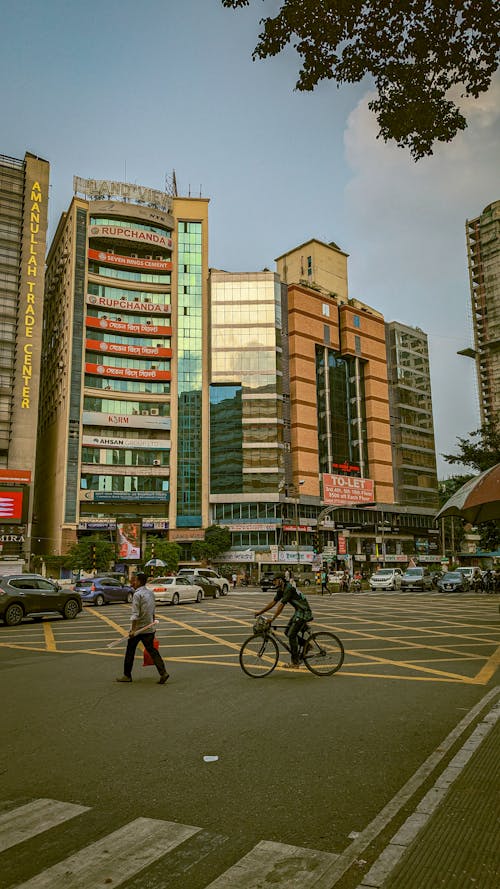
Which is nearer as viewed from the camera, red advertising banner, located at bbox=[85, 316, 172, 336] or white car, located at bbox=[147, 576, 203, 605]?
white car, located at bbox=[147, 576, 203, 605]

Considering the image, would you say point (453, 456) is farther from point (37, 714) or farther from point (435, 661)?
point (37, 714)

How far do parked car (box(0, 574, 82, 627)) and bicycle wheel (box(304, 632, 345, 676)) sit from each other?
12.1 metres

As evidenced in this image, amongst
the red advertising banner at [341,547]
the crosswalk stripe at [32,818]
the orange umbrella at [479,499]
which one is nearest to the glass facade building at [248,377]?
the red advertising banner at [341,547]

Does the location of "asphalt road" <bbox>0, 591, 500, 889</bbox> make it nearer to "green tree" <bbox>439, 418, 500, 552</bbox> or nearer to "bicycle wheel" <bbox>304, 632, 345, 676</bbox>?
"bicycle wheel" <bbox>304, 632, 345, 676</bbox>

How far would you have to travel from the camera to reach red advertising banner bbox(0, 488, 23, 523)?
60.9m

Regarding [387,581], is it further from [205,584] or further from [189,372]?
[189,372]

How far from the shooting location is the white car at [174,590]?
2909 centimetres

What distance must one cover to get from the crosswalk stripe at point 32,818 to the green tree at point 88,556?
54.3 meters

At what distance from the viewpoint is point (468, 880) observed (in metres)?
3.10

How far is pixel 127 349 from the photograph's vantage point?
70.9 meters

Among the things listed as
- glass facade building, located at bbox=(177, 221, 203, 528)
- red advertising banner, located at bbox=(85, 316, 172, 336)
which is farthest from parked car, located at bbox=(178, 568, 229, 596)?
red advertising banner, located at bbox=(85, 316, 172, 336)

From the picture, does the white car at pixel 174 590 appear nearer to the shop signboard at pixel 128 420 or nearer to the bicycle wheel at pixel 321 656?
the bicycle wheel at pixel 321 656

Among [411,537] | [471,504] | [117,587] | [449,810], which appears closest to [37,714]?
[449,810]

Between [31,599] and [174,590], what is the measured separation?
11.0 meters
